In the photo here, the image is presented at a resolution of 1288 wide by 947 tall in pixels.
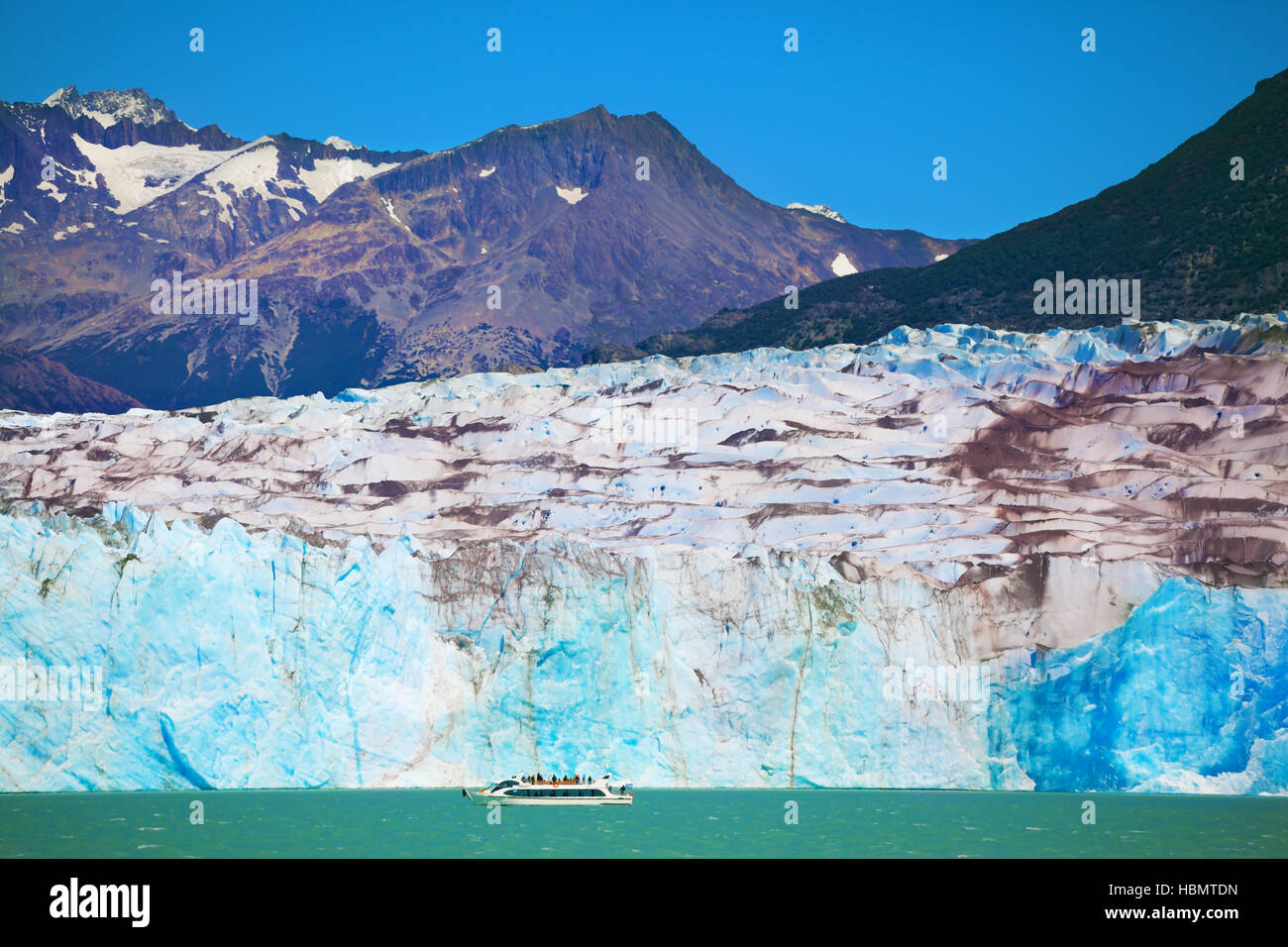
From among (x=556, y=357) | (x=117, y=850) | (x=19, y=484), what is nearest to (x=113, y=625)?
(x=117, y=850)

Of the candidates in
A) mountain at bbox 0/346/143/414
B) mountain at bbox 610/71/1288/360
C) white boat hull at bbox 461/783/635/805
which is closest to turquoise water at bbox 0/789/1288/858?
white boat hull at bbox 461/783/635/805

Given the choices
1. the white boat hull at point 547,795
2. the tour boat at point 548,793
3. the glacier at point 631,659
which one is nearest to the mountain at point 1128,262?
the glacier at point 631,659

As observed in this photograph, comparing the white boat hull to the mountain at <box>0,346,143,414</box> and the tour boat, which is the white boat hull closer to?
the tour boat

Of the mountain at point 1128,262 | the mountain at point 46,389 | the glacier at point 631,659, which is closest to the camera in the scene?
the glacier at point 631,659

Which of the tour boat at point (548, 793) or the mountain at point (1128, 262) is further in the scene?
the mountain at point (1128, 262)

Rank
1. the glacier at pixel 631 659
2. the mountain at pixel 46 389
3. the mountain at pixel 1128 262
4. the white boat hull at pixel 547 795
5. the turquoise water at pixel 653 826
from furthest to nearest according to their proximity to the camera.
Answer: the mountain at pixel 46 389, the mountain at pixel 1128 262, the glacier at pixel 631 659, the white boat hull at pixel 547 795, the turquoise water at pixel 653 826

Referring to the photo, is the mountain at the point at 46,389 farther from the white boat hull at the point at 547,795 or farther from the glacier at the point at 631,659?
the white boat hull at the point at 547,795

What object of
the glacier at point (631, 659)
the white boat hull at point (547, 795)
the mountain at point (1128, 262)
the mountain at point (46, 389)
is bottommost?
the white boat hull at point (547, 795)
